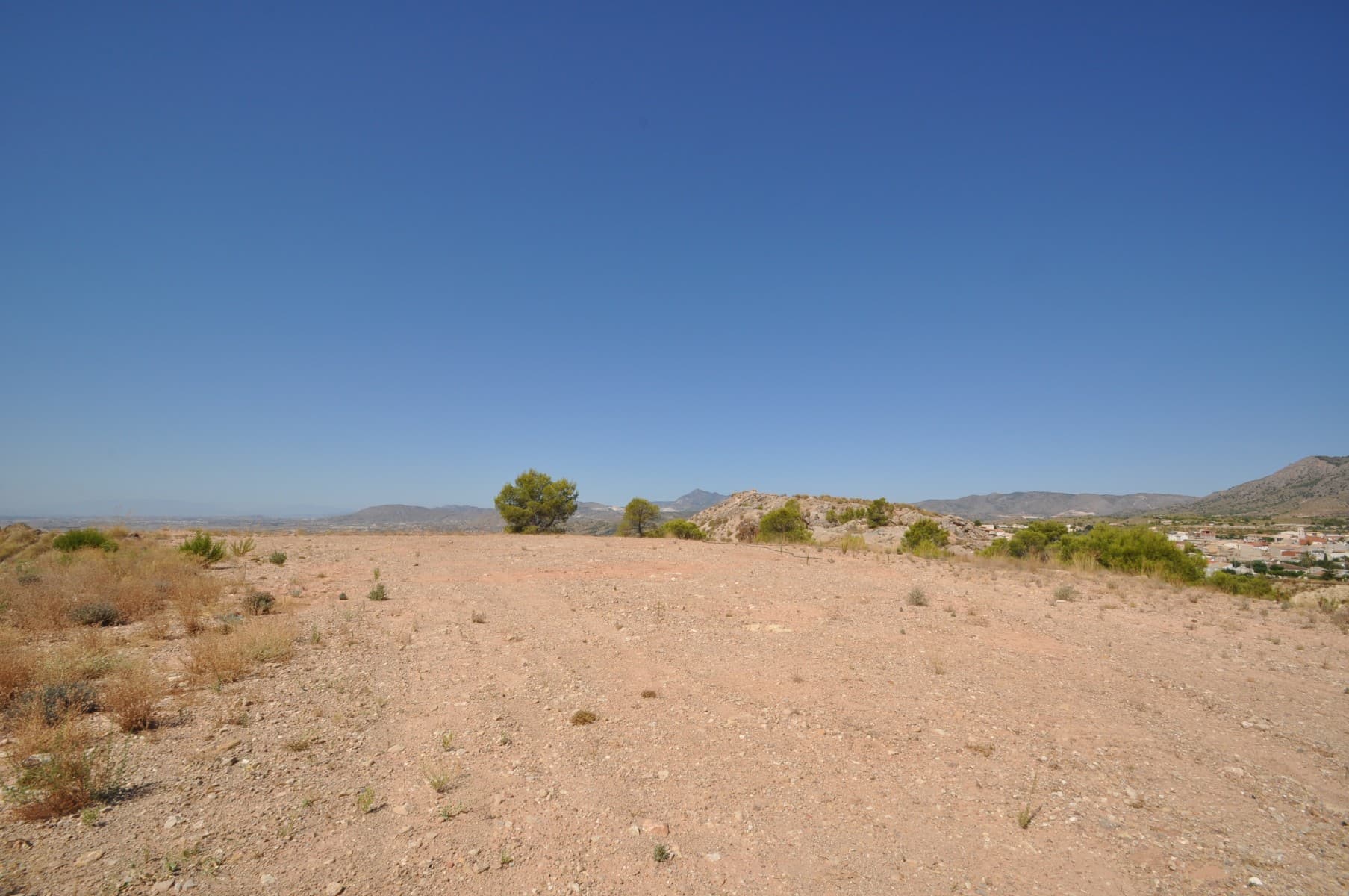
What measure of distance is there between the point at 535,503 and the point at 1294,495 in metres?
110

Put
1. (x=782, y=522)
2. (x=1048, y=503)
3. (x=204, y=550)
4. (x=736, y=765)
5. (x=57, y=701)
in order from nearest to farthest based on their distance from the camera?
1. (x=736, y=765)
2. (x=57, y=701)
3. (x=204, y=550)
4. (x=782, y=522)
5. (x=1048, y=503)

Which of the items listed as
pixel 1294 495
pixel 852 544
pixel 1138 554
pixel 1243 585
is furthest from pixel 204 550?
pixel 1294 495

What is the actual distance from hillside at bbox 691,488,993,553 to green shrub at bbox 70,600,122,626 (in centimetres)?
2844

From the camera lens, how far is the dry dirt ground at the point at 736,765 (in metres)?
4.11

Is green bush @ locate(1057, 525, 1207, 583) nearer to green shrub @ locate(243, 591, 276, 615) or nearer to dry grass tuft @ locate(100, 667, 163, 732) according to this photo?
dry grass tuft @ locate(100, 667, 163, 732)

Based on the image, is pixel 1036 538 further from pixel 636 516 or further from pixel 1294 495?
pixel 1294 495

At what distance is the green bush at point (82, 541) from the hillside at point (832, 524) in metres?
28.9

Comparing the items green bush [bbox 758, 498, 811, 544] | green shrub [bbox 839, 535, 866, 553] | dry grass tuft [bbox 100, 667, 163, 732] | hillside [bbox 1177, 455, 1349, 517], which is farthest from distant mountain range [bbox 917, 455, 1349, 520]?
dry grass tuft [bbox 100, 667, 163, 732]

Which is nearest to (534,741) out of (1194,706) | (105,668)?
(105,668)

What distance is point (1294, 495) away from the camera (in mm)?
84750

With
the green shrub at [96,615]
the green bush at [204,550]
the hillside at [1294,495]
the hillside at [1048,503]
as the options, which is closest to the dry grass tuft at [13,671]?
the green shrub at [96,615]

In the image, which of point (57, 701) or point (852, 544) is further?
point (852, 544)

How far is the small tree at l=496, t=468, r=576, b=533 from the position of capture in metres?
39.8

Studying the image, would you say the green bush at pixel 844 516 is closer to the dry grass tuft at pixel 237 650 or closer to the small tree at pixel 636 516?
the small tree at pixel 636 516
